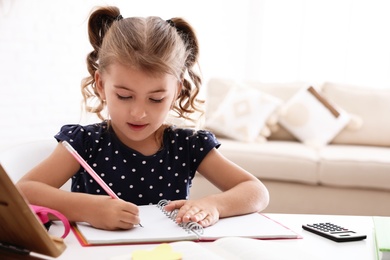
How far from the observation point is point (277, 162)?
323 cm

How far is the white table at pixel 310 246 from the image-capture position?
3.01 ft

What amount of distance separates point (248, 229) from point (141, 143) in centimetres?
53

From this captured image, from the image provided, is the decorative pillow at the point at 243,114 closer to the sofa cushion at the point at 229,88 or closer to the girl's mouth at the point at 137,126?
the sofa cushion at the point at 229,88

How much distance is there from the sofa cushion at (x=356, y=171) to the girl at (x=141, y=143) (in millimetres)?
1720

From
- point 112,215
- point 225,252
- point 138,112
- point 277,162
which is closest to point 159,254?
point 225,252

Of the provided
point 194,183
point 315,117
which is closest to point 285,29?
point 315,117

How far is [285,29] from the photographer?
16.0 feet

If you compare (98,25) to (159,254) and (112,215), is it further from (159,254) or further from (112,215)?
(159,254)

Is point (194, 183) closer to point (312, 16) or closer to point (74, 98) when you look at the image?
point (74, 98)

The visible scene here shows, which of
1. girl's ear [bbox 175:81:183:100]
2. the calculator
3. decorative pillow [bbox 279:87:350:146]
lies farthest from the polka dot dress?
decorative pillow [bbox 279:87:350:146]

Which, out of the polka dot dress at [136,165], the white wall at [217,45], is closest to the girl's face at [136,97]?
the polka dot dress at [136,165]

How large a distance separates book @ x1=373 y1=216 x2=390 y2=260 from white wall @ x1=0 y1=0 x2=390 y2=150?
107 inches

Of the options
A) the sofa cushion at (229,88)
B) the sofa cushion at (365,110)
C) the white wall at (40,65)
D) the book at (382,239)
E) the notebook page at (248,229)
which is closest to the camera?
the book at (382,239)

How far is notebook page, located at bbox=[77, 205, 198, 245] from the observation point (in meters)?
0.97
